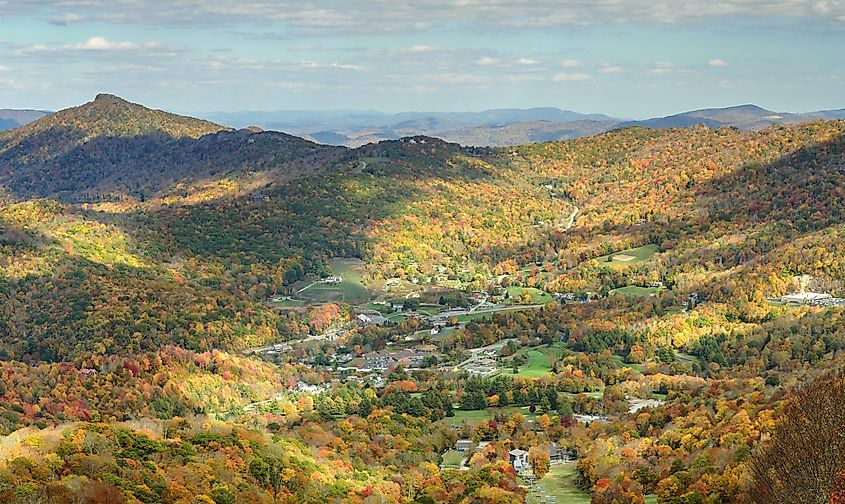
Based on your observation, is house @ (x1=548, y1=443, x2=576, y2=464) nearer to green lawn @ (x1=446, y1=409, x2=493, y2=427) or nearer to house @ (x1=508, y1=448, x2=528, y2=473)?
house @ (x1=508, y1=448, x2=528, y2=473)

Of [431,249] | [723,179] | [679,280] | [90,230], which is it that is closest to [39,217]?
[90,230]

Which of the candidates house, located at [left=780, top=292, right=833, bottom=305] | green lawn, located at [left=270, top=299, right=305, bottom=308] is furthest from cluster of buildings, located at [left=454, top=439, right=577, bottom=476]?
green lawn, located at [left=270, top=299, right=305, bottom=308]

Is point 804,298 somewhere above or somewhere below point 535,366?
above

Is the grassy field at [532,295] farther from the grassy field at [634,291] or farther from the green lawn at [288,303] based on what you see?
the green lawn at [288,303]

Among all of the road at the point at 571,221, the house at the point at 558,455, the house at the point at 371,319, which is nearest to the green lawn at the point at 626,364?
the house at the point at 558,455

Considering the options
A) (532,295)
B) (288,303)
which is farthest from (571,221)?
(288,303)

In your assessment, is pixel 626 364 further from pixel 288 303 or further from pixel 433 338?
pixel 288 303

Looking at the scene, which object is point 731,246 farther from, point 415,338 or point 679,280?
point 415,338
